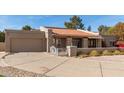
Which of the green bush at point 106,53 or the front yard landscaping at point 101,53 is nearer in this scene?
the front yard landscaping at point 101,53

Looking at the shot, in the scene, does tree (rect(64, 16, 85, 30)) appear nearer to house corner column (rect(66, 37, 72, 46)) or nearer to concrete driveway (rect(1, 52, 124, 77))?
house corner column (rect(66, 37, 72, 46))

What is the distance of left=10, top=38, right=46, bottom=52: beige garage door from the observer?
99.5 ft

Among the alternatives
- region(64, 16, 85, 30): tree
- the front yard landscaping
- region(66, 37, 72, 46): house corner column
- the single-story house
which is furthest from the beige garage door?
region(64, 16, 85, 30): tree

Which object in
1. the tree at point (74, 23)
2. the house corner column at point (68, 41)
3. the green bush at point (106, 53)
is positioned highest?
the tree at point (74, 23)

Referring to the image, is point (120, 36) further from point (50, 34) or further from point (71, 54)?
point (71, 54)

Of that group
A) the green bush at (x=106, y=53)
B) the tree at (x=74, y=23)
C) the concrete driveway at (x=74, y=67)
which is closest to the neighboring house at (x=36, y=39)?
the green bush at (x=106, y=53)

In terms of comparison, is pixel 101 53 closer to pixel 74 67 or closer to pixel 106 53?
pixel 106 53

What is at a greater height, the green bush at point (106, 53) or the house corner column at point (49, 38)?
the house corner column at point (49, 38)

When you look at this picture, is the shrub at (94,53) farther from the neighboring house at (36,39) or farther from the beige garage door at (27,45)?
the beige garage door at (27,45)

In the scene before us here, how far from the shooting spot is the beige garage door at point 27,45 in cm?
3033

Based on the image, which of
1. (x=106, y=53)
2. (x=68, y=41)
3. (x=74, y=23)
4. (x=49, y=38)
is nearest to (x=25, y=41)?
(x=49, y=38)

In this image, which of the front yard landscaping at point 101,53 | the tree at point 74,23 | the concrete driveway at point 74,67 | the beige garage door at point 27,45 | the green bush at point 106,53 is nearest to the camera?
the concrete driveway at point 74,67
